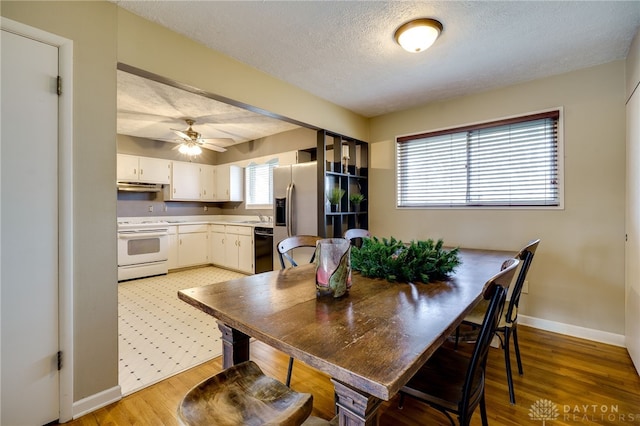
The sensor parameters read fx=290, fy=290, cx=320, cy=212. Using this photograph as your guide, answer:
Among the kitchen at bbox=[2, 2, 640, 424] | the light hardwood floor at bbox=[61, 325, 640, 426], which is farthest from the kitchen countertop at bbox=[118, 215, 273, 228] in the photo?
the light hardwood floor at bbox=[61, 325, 640, 426]

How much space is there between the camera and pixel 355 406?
0.78 m

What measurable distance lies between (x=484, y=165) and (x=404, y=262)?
2.19 meters

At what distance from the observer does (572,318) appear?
8.86ft

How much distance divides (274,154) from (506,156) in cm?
335

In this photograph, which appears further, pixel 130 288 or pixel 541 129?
pixel 130 288

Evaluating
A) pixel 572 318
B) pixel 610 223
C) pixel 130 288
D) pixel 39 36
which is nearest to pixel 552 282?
pixel 572 318

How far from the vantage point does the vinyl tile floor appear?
2.10 meters

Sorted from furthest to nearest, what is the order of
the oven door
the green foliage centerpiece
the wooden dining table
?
the oven door → the green foliage centerpiece → the wooden dining table

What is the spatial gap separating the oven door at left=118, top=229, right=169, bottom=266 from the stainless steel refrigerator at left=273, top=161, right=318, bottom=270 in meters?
2.08

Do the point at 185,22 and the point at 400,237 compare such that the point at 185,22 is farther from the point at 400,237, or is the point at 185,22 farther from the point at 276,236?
the point at 400,237

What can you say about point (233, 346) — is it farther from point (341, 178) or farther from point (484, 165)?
point (484, 165)

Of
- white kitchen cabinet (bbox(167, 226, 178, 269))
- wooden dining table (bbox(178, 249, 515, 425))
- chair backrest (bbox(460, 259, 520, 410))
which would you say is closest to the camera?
wooden dining table (bbox(178, 249, 515, 425))

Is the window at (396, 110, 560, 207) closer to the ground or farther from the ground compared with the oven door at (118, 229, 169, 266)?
farther from the ground

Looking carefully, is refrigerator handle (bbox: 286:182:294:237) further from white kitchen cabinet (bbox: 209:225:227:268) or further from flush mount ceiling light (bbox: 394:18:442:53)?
flush mount ceiling light (bbox: 394:18:442:53)
